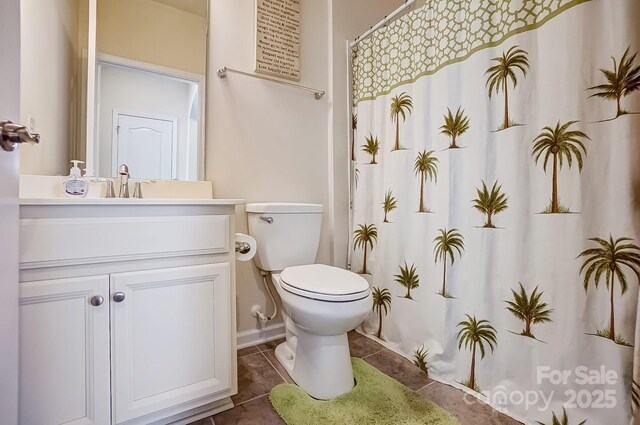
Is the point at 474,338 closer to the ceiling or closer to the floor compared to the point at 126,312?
closer to the floor

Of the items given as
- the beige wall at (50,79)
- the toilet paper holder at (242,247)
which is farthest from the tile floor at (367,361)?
the beige wall at (50,79)

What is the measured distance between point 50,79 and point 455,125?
166 cm

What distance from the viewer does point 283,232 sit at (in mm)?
1459

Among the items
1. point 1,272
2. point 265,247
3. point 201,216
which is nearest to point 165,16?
point 201,216

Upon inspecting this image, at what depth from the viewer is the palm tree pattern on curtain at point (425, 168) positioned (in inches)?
51.6

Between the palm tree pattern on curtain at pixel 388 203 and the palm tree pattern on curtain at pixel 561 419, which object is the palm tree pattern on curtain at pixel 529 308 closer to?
the palm tree pattern on curtain at pixel 561 419

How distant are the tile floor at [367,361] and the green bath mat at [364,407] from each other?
1.8 inches

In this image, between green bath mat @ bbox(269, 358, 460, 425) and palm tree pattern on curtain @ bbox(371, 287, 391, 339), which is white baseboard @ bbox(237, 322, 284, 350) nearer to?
green bath mat @ bbox(269, 358, 460, 425)

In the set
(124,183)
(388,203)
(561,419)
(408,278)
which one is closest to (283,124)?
(388,203)

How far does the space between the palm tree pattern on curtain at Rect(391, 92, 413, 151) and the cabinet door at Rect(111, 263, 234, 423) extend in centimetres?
109

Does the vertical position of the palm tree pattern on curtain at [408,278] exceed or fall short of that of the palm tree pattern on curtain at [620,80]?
it falls short

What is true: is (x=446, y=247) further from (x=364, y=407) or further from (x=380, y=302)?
(x=364, y=407)

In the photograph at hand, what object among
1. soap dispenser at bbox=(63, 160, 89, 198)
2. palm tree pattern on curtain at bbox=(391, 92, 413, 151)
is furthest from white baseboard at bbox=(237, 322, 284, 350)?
palm tree pattern on curtain at bbox=(391, 92, 413, 151)

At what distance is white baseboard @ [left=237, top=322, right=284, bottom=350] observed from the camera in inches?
61.3
